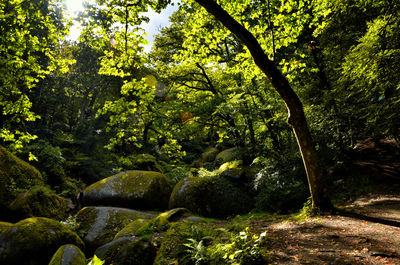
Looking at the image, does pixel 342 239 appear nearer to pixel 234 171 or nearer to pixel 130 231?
pixel 130 231

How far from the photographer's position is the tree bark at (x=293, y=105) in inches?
173

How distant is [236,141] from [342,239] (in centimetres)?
765

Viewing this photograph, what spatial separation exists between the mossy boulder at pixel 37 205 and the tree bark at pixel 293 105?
9.73 metres

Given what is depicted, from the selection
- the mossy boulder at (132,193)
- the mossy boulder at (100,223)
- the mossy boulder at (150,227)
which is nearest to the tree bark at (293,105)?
the mossy boulder at (150,227)

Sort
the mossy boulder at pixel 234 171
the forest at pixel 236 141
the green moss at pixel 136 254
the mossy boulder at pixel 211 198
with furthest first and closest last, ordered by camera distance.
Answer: the mossy boulder at pixel 234 171
the mossy boulder at pixel 211 198
the forest at pixel 236 141
the green moss at pixel 136 254

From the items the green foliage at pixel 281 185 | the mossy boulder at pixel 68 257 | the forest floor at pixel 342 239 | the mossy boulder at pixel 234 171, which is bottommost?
the mossy boulder at pixel 68 257

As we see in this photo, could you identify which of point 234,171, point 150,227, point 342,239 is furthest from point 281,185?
point 150,227

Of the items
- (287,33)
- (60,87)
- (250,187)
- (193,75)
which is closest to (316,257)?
(287,33)

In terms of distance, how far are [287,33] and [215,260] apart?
A: 576cm

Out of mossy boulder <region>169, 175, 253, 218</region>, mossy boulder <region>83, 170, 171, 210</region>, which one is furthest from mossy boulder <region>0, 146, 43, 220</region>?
mossy boulder <region>169, 175, 253, 218</region>

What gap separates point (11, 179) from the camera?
8578mm

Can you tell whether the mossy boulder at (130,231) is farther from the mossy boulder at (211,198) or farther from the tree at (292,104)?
the tree at (292,104)

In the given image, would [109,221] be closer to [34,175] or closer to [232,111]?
[34,175]

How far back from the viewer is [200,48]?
6012 millimetres
